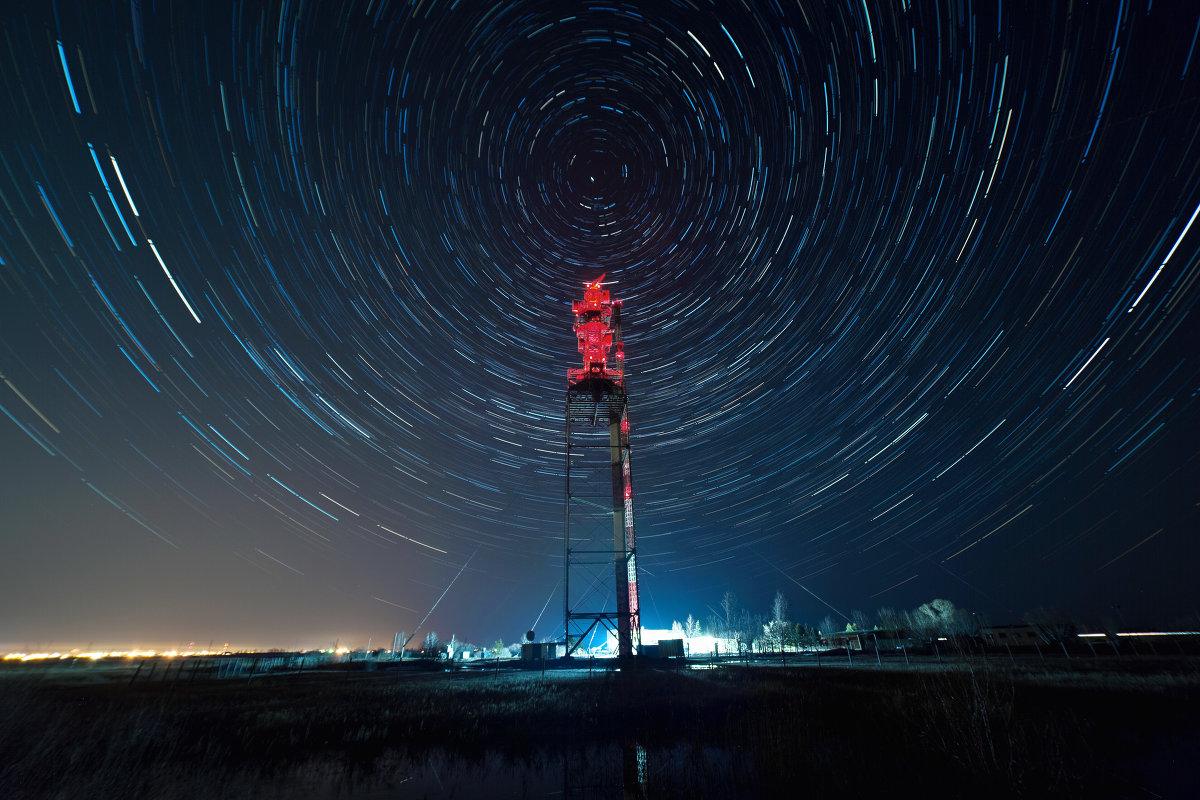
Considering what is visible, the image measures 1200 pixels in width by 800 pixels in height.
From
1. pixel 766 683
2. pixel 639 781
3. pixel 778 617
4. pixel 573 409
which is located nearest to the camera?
pixel 639 781

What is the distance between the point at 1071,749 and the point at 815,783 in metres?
6.60

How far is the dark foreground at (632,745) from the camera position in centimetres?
847

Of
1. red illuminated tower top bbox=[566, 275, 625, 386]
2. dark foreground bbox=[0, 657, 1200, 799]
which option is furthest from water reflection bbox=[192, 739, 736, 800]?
red illuminated tower top bbox=[566, 275, 625, 386]

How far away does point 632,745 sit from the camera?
11.4 m

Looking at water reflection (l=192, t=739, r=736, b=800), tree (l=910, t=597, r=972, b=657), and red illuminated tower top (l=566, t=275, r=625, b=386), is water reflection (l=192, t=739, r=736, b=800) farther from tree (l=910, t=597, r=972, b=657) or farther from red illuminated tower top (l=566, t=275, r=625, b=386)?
tree (l=910, t=597, r=972, b=657)

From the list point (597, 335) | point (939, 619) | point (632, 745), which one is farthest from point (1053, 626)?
point (632, 745)

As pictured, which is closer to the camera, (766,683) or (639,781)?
(639,781)

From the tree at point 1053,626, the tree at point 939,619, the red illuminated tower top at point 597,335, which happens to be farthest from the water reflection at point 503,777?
the tree at point 939,619

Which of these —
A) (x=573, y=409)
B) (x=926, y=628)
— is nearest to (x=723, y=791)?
(x=573, y=409)

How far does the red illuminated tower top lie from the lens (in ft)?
140

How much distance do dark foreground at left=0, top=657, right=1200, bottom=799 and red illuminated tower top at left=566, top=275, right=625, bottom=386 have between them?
28447 mm

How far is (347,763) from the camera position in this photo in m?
10.4

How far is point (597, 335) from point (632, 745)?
3648 cm

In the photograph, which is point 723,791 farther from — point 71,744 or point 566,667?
point 566,667
